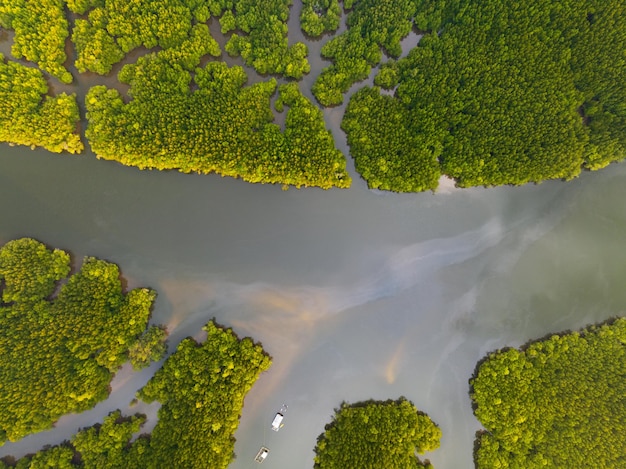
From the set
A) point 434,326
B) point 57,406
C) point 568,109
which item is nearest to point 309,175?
point 434,326

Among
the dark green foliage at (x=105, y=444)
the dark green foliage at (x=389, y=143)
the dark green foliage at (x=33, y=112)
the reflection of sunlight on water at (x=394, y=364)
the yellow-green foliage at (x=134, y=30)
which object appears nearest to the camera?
the dark green foliage at (x=105, y=444)

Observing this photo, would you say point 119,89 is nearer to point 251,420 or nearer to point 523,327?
point 251,420

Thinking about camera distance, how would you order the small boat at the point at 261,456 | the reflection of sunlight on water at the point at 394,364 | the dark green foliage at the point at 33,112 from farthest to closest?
the reflection of sunlight on water at the point at 394,364
the small boat at the point at 261,456
the dark green foliage at the point at 33,112

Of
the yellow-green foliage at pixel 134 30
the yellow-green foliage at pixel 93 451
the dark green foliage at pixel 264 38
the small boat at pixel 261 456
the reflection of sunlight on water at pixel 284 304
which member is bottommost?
the yellow-green foliage at pixel 93 451

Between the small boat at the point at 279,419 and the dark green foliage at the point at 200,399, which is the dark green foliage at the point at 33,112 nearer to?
the dark green foliage at the point at 200,399

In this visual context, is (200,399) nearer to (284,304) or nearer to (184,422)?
(184,422)

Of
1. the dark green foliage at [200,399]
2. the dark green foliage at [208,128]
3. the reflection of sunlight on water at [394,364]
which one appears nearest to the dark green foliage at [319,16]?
the dark green foliage at [208,128]

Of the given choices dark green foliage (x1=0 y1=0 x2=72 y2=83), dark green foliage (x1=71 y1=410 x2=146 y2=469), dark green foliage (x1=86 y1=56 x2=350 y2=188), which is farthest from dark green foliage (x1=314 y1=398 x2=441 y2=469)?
dark green foliage (x1=0 y1=0 x2=72 y2=83)

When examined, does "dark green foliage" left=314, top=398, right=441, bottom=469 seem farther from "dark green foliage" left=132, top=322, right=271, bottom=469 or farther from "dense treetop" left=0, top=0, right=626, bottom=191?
"dense treetop" left=0, top=0, right=626, bottom=191
